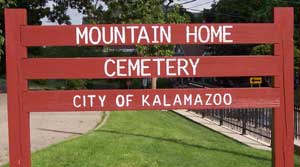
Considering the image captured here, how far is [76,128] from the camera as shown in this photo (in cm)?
1389

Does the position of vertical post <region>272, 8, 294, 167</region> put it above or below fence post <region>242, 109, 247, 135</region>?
above

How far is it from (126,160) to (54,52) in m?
36.5

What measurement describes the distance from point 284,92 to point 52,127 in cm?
902

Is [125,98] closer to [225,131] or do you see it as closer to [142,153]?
[142,153]

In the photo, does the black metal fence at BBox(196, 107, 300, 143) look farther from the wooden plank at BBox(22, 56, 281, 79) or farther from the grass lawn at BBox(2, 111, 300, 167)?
the wooden plank at BBox(22, 56, 281, 79)

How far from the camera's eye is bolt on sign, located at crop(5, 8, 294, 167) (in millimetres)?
5793

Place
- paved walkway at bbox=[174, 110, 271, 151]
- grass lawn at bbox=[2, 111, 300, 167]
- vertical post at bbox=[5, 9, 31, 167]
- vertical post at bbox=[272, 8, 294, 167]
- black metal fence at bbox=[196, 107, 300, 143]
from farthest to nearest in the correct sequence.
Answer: black metal fence at bbox=[196, 107, 300, 143] < paved walkway at bbox=[174, 110, 271, 151] < grass lawn at bbox=[2, 111, 300, 167] < vertical post at bbox=[272, 8, 294, 167] < vertical post at bbox=[5, 9, 31, 167]

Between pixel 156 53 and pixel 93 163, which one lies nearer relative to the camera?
→ pixel 93 163

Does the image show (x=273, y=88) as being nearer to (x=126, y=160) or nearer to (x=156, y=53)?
(x=126, y=160)

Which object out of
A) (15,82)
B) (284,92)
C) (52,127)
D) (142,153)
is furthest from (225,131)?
(15,82)

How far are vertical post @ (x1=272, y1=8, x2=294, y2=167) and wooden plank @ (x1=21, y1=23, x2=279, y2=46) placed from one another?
0.37 meters

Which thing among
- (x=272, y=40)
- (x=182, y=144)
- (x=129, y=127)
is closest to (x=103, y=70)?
(x=272, y=40)

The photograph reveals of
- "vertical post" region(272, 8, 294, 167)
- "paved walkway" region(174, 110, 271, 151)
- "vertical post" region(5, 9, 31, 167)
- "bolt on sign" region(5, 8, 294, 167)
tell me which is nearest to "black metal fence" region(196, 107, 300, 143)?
"paved walkway" region(174, 110, 271, 151)

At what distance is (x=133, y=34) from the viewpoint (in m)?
5.85
